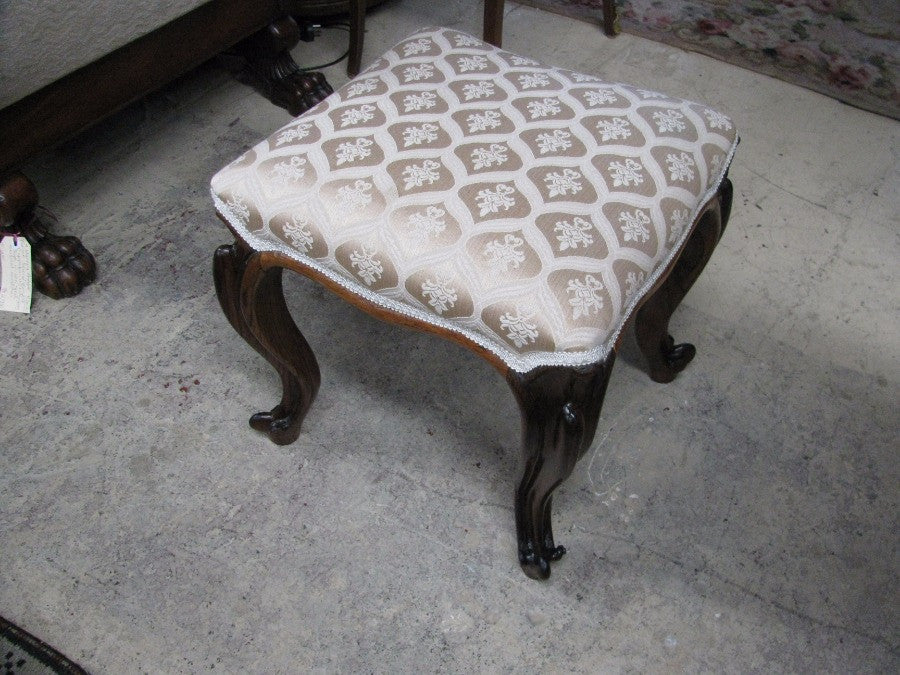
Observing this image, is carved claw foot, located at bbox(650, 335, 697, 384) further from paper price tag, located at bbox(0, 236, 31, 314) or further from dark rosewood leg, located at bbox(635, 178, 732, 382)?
paper price tag, located at bbox(0, 236, 31, 314)

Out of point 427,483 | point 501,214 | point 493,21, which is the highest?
point 501,214

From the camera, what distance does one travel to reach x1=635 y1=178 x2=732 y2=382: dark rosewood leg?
0.96 metres

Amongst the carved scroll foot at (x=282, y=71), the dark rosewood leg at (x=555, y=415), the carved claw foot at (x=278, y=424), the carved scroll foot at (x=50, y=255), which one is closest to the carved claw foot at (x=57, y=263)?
the carved scroll foot at (x=50, y=255)

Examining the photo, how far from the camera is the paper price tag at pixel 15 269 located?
1277 mm

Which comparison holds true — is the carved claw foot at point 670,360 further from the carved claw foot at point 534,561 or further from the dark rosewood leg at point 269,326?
the dark rosewood leg at point 269,326

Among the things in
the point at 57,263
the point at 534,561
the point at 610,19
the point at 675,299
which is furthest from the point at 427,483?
the point at 610,19

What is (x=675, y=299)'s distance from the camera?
1.06 metres

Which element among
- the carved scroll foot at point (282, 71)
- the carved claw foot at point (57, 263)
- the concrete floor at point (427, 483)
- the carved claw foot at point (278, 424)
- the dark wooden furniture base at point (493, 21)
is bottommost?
the concrete floor at point (427, 483)

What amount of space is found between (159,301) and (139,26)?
0.45m

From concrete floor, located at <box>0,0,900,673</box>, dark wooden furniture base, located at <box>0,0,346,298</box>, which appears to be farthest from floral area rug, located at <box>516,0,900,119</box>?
dark wooden furniture base, located at <box>0,0,346,298</box>

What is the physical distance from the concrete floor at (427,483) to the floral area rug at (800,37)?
38 centimetres

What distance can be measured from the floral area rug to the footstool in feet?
3.14

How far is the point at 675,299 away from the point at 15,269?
105 cm

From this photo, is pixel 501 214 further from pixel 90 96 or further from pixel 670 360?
pixel 90 96
